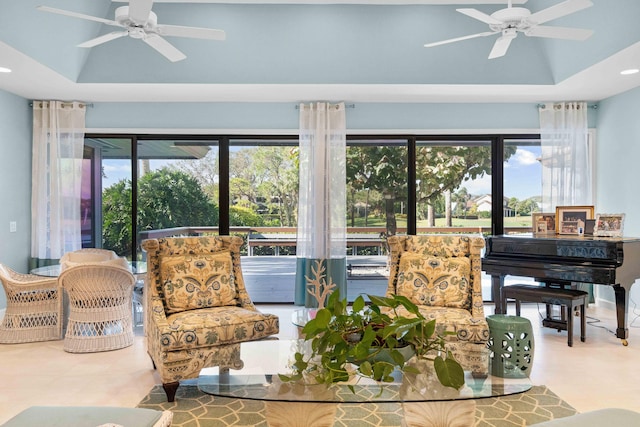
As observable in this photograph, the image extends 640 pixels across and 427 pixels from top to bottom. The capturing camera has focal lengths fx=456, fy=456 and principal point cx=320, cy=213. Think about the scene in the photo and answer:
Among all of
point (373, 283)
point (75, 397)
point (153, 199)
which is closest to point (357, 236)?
point (373, 283)

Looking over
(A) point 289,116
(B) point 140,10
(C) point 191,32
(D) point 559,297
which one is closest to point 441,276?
(D) point 559,297

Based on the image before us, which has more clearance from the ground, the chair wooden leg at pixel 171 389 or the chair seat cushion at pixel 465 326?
the chair seat cushion at pixel 465 326

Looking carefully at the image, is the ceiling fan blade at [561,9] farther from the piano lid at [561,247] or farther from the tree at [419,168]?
the tree at [419,168]

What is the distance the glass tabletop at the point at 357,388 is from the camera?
1.88 m

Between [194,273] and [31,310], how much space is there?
1.99 meters

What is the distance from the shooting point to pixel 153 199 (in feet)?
19.1

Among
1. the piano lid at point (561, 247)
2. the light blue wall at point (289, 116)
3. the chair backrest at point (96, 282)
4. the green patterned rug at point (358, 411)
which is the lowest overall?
the green patterned rug at point (358, 411)

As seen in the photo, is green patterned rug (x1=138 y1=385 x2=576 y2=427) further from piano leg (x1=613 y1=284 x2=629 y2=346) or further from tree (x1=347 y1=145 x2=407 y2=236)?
tree (x1=347 y1=145 x2=407 y2=236)

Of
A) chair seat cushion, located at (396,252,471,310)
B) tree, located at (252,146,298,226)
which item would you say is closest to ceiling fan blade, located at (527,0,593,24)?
chair seat cushion, located at (396,252,471,310)

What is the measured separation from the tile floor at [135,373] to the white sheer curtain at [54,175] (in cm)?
163

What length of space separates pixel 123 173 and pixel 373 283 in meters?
3.51

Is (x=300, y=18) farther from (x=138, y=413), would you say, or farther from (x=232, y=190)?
(x=138, y=413)

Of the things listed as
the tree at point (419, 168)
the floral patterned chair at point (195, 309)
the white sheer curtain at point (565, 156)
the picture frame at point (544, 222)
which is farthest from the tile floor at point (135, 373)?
the tree at point (419, 168)

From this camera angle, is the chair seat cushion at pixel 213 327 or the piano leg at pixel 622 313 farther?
the piano leg at pixel 622 313
